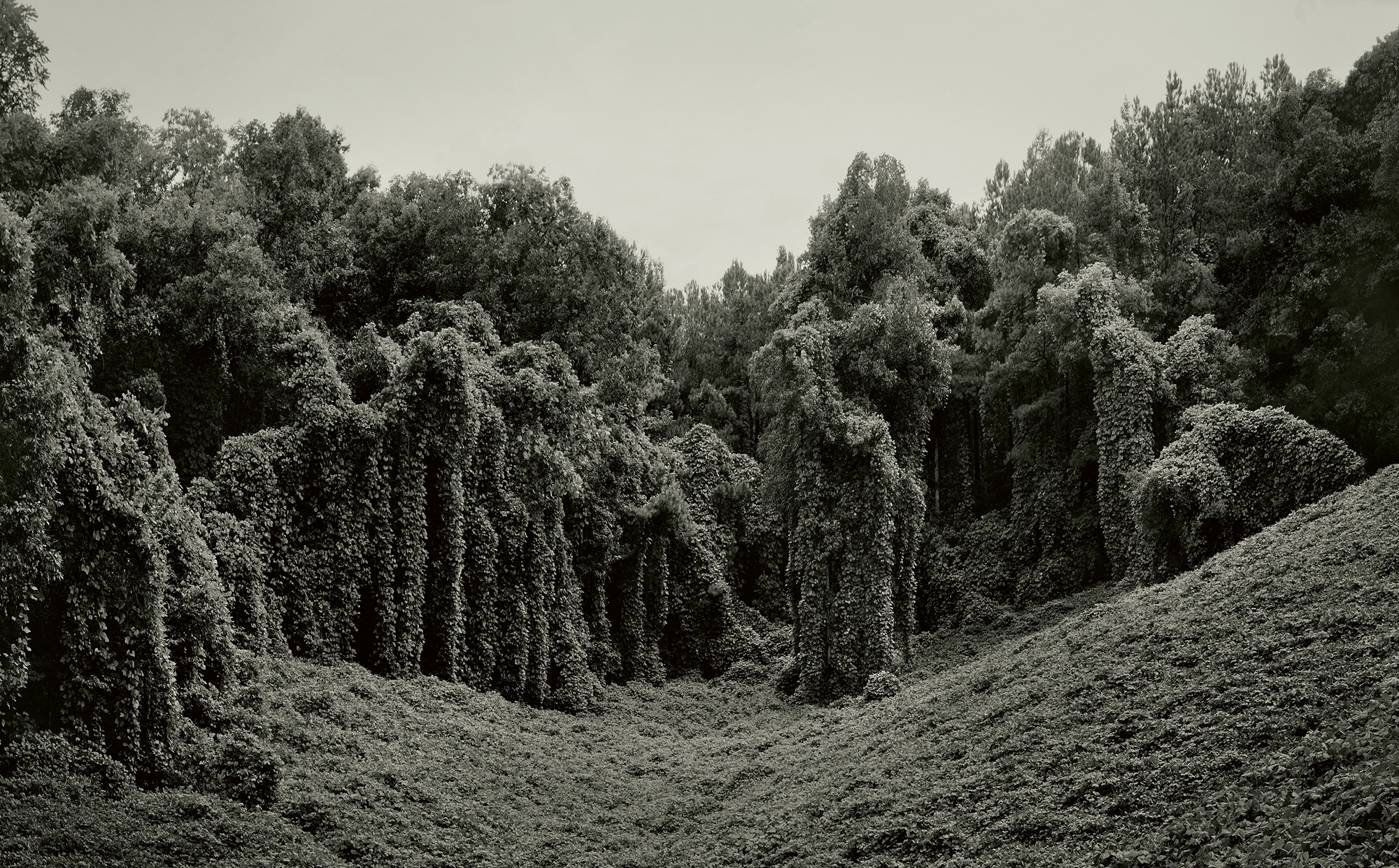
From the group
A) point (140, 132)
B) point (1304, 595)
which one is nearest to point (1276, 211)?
point (1304, 595)

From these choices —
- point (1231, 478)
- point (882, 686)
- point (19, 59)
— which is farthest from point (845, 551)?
point (19, 59)

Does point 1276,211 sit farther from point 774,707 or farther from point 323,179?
point 323,179

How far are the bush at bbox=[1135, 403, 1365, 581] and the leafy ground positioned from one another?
192 cm

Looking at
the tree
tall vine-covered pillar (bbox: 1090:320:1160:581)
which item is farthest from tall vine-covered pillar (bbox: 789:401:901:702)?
the tree

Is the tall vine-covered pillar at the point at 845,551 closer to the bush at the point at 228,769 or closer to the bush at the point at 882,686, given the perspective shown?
the bush at the point at 882,686

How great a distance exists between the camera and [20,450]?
11539 millimetres

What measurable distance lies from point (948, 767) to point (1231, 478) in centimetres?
802

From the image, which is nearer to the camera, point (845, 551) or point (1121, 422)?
point (845, 551)

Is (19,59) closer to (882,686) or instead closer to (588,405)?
(588,405)

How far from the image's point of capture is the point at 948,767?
13281 millimetres

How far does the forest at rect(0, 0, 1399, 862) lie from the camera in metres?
13.7

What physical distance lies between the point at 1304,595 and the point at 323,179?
21.9 metres

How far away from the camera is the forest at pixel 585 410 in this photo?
539 inches

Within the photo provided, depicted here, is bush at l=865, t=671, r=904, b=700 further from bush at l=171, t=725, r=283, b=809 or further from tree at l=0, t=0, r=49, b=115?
tree at l=0, t=0, r=49, b=115
